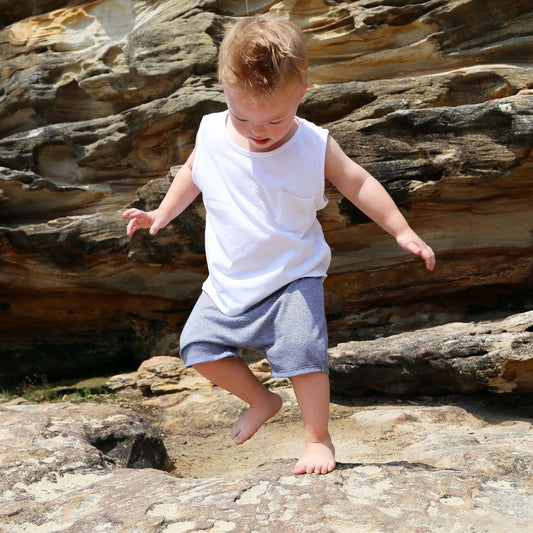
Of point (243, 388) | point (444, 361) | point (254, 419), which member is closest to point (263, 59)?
point (243, 388)

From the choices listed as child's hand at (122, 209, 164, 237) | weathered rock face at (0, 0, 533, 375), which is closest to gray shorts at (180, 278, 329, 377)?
child's hand at (122, 209, 164, 237)

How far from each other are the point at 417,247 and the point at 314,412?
0.78 m

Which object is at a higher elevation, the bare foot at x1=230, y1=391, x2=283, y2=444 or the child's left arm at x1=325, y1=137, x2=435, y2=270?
the child's left arm at x1=325, y1=137, x2=435, y2=270

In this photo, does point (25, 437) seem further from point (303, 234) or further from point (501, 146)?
point (501, 146)

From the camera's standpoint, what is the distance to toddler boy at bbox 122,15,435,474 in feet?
8.49

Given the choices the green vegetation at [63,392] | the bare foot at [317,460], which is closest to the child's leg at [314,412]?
the bare foot at [317,460]

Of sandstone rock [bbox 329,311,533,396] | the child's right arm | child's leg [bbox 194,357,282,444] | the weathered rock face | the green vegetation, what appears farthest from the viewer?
the green vegetation

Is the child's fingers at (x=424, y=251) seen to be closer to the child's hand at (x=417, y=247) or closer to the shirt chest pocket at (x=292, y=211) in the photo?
the child's hand at (x=417, y=247)

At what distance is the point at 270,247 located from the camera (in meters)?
2.68

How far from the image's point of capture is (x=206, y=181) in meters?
2.85

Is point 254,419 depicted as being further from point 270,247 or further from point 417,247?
point 417,247

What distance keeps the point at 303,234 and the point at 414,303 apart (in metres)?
3.90

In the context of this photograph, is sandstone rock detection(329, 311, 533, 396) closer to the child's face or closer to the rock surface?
the rock surface

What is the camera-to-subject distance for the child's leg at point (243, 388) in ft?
9.14
